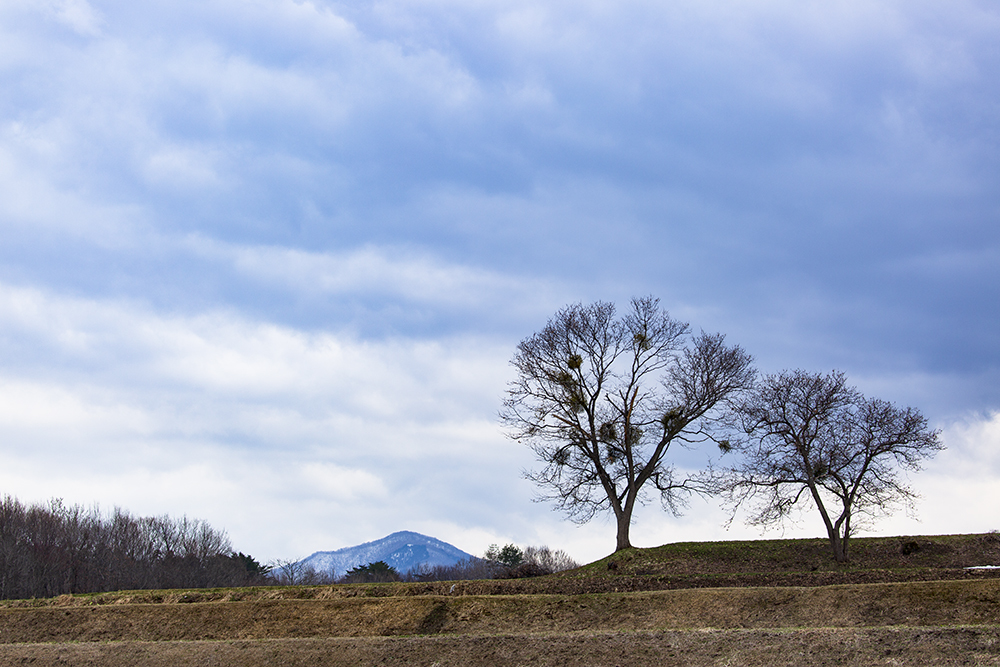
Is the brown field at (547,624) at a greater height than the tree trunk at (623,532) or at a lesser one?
lesser

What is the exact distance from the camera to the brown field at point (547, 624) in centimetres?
1588

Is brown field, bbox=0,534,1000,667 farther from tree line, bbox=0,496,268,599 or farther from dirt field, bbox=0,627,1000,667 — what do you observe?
tree line, bbox=0,496,268,599

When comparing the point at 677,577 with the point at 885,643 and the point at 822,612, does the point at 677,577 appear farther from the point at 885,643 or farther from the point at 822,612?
the point at 885,643

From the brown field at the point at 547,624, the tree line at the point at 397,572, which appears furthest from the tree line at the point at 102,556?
the brown field at the point at 547,624

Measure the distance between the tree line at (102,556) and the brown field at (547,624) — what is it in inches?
1589

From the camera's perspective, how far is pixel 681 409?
1433 inches

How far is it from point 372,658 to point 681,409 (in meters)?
21.9

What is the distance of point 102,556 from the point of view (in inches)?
2854

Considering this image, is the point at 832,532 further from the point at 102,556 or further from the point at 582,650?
the point at 102,556

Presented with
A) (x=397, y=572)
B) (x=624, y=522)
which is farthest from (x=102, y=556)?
(x=624, y=522)

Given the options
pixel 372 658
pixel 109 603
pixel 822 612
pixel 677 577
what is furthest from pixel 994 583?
pixel 109 603

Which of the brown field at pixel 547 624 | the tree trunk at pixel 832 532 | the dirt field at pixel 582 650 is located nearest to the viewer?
the dirt field at pixel 582 650

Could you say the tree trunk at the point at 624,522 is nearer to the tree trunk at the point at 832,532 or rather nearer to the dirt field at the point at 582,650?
the tree trunk at the point at 832,532

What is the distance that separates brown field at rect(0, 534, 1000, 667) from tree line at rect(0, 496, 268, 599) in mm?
40352
